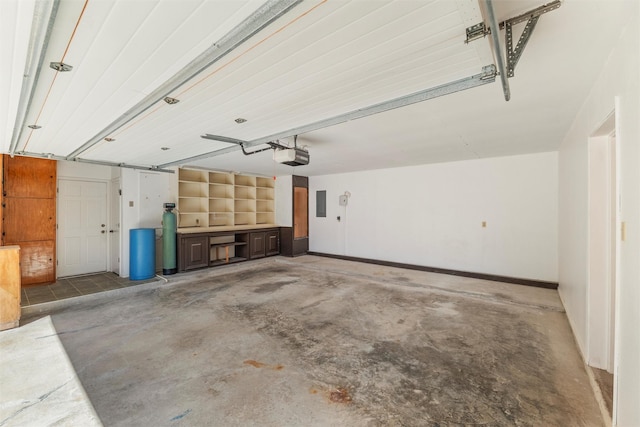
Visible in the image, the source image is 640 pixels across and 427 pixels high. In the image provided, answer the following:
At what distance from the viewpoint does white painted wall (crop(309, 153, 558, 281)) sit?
4.89 metres

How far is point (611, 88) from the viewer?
5.98 ft

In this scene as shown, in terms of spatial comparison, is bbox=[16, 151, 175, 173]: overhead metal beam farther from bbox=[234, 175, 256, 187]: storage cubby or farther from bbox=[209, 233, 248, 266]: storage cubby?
bbox=[209, 233, 248, 266]: storage cubby

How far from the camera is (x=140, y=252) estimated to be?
5.20m

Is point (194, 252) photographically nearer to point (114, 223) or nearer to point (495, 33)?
point (114, 223)

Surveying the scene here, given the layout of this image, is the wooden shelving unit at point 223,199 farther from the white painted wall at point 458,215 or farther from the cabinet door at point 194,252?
the white painted wall at point 458,215

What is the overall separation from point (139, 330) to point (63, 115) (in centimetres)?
253

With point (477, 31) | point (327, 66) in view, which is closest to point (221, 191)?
point (327, 66)

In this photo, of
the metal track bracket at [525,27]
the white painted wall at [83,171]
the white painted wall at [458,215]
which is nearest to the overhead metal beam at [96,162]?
the white painted wall at [83,171]

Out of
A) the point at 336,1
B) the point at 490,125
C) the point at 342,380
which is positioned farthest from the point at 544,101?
the point at 342,380

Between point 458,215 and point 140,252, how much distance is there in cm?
659

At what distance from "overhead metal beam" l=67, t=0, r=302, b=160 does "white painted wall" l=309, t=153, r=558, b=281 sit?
543 centimetres

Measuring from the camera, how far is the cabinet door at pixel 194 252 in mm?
5891

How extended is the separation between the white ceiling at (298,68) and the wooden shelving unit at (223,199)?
312 cm

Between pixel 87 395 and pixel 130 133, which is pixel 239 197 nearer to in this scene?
pixel 130 133
